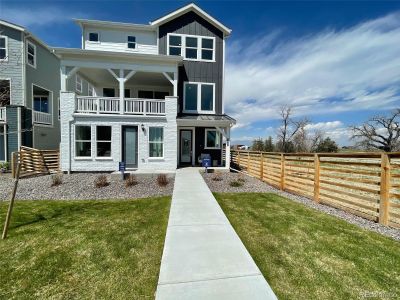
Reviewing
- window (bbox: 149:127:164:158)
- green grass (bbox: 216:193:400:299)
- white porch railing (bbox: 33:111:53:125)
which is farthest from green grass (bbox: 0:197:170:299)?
white porch railing (bbox: 33:111:53:125)

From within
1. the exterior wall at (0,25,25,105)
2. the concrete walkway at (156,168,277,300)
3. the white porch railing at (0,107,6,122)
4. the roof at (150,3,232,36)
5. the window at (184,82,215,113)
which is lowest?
the concrete walkway at (156,168,277,300)

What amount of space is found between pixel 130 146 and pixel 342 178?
421 inches

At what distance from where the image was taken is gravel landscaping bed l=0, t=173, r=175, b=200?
7.93m

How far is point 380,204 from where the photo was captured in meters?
5.33

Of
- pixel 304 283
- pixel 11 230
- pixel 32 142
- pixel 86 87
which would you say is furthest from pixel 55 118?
pixel 304 283

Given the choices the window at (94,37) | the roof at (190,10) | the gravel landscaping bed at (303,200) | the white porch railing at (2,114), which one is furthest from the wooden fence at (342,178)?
the white porch railing at (2,114)

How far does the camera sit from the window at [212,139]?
15.3 m

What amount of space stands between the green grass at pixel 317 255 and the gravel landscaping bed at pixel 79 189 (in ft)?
13.0

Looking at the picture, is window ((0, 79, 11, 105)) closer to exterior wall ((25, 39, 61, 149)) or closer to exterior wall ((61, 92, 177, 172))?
exterior wall ((25, 39, 61, 149))

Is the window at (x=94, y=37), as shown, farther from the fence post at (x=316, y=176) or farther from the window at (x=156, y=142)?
the fence post at (x=316, y=176)

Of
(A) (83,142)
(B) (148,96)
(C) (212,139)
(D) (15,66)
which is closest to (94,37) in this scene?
(B) (148,96)

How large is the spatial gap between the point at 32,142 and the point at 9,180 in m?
5.36

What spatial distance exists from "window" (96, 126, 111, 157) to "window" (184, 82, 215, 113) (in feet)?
17.7

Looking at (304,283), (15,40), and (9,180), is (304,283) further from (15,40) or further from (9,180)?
(15,40)
